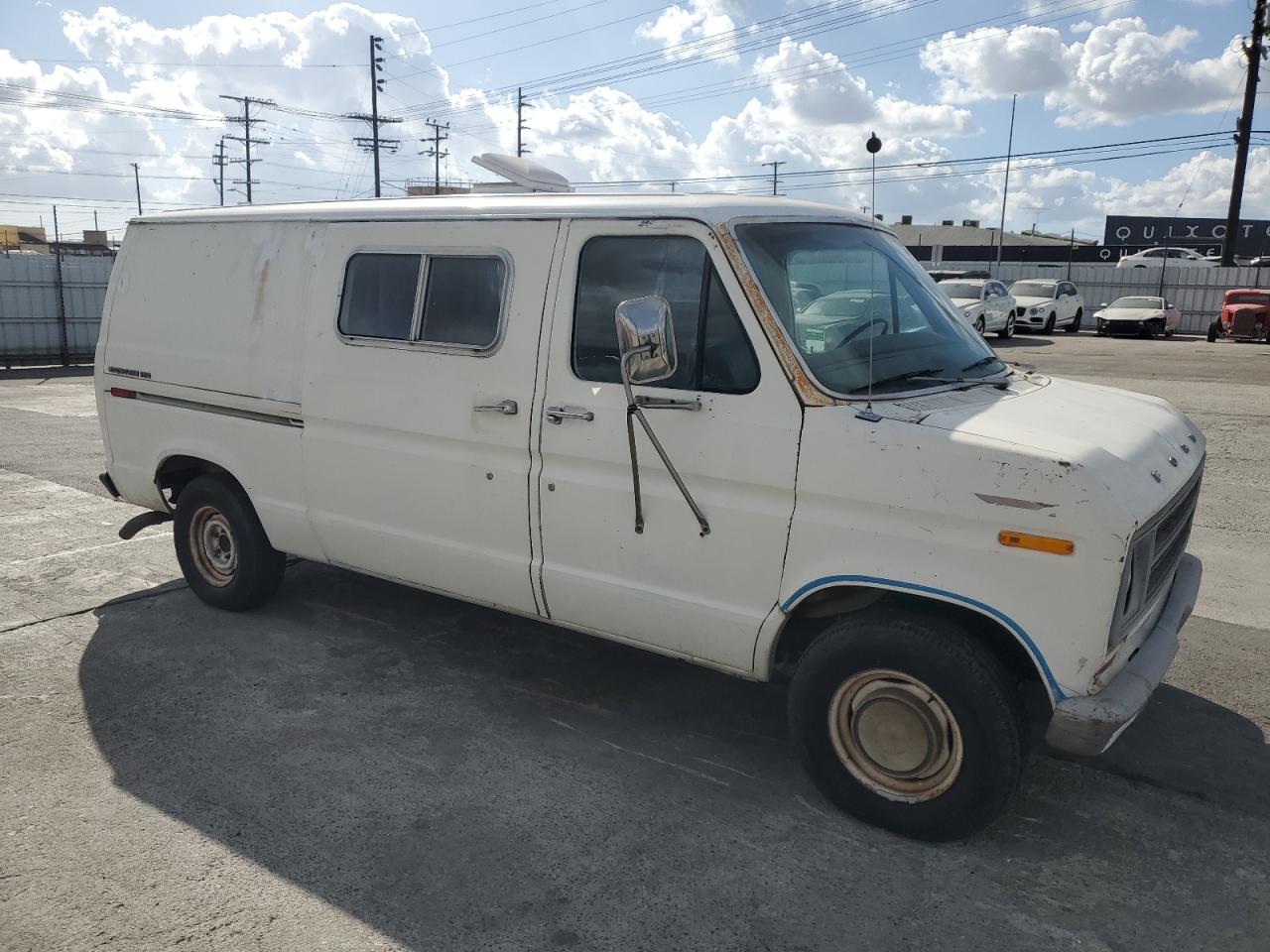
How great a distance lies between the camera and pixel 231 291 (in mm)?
5238

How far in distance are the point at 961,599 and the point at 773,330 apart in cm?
115

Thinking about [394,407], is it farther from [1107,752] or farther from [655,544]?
[1107,752]

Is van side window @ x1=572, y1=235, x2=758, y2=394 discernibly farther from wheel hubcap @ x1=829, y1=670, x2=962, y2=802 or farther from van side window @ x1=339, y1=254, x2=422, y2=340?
wheel hubcap @ x1=829, y1=670, x2=962, y2=802

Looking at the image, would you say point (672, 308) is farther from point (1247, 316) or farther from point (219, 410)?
point (1247, 316)

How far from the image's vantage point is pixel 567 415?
4055mm

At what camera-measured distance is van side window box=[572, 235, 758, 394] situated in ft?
12.2

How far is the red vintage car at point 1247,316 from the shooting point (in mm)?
28064

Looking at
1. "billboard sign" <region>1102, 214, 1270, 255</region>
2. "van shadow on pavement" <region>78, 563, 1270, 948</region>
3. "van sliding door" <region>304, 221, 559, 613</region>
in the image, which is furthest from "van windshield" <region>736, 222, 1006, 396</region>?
"billboard sign" <region>1102, 214, 1270, 255</region>

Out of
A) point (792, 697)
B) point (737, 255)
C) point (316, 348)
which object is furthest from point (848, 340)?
point (316, 348)

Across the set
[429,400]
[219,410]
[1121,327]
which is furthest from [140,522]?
[1121,327]

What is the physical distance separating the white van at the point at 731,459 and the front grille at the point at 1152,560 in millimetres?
27

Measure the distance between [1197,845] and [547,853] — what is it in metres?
2.31

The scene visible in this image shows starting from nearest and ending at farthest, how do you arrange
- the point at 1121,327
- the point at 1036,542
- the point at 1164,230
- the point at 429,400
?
1. the point at 1036,542
2. the point at 429,400
3. the point at 1121,327
4. the point at 1164,230

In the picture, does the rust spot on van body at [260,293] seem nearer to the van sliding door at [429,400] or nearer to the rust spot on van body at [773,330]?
the van sliding door at [429,400]
